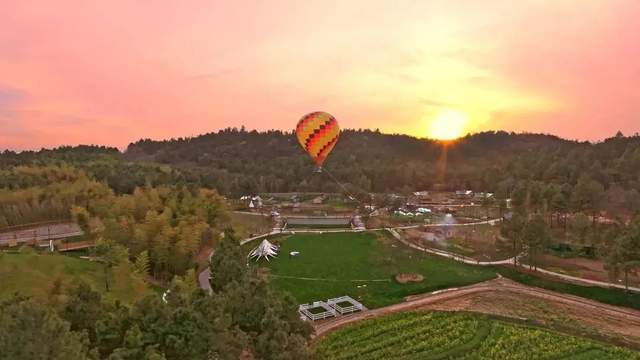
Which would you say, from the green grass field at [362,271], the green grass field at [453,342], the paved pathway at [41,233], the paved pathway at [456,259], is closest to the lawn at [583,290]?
the paved pathway at [456,259]

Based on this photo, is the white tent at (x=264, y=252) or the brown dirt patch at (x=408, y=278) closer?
the brown dirt patch at (x=408, y=278)

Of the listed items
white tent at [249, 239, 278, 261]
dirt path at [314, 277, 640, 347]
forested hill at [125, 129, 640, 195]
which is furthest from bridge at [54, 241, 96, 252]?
forested hill at [125, 129, 640, 195]

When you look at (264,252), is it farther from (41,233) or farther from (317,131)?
(41,233)

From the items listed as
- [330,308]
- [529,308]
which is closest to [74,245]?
[330,308]

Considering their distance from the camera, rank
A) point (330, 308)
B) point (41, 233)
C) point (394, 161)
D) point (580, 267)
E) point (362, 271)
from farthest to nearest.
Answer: point (394, 161)
point (41, 233)
point (362, 271)
point (580, 267)
point (330, 308)

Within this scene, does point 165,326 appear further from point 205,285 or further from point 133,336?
point 205,285

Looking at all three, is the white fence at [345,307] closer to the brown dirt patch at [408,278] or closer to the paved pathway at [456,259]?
the brown dirt patch at [408,278]
